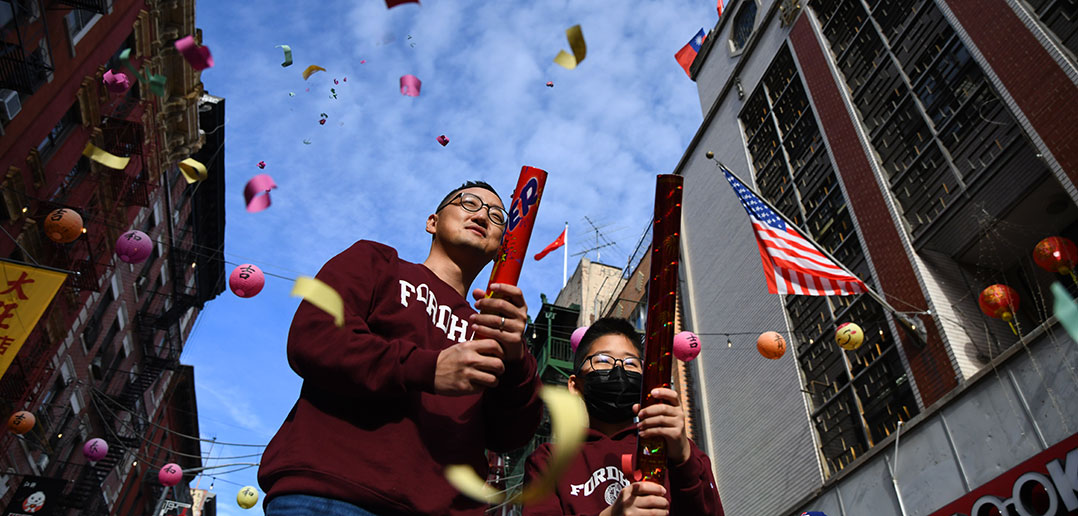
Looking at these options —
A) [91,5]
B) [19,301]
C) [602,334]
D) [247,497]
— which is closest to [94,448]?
[247,497]

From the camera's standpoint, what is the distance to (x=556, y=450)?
5.94ft

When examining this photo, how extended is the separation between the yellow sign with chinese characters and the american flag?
1141cm

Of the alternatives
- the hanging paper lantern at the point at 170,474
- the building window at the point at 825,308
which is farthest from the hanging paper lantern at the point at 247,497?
the building window at the point at 825,308

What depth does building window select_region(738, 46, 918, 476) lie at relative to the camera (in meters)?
12.8

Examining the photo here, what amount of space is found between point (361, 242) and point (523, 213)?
87 cm

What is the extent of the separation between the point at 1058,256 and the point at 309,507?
35.1 ft

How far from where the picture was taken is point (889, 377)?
12688mm

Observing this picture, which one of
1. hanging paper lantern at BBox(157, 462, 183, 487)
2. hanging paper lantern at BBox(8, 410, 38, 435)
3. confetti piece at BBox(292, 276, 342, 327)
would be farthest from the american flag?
hanging paper lantern at BBox(8, 410, 38, 435)

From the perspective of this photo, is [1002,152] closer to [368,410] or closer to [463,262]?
[463,262]

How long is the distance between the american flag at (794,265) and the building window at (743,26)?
14103 millimetres

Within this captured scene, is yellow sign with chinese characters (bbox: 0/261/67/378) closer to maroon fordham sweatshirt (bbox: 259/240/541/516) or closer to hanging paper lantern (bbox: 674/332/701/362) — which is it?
hanging paper lantern (bbox: 674/332/701/362)

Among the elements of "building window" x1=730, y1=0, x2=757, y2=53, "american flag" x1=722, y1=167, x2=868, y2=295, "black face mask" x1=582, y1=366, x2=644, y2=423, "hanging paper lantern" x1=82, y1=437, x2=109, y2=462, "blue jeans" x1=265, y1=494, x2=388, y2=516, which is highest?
"building window" x1=730, y1=0, x2=757, y2=53

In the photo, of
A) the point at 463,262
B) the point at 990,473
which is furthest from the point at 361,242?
the point at 990,473

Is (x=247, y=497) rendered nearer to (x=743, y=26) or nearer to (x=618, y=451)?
(x=618, y=451)
